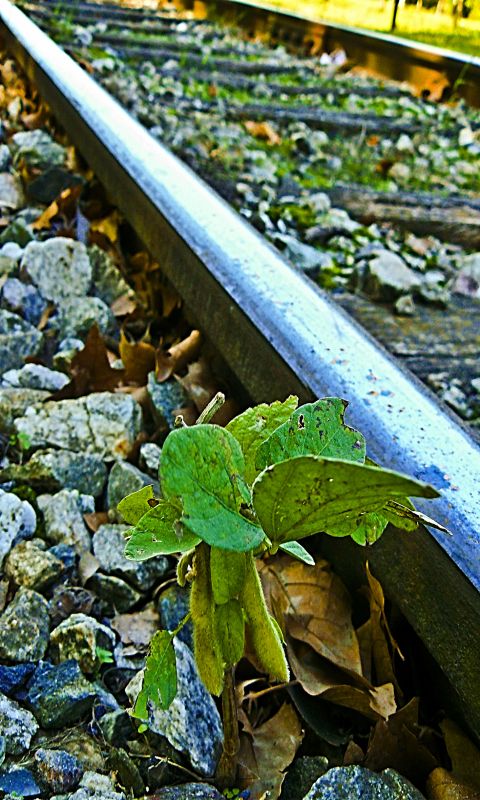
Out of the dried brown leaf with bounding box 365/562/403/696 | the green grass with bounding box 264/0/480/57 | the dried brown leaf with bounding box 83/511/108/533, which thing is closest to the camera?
the dried brown leaf with bounding box 365/562/403/696

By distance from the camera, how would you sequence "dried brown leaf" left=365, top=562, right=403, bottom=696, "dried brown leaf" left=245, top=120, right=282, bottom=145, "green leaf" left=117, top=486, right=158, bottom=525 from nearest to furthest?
"green leaf" left=117, top=486, right=158, bottom=525, "dried brown leaf" left=365, top=562, right=403, bottom=696, "dried brown leaf" left=245, top=120, right=282, bottom=145

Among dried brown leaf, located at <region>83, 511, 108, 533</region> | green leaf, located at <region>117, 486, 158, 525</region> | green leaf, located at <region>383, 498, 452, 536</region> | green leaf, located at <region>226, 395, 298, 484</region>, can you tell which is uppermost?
green leaf, located at <region>226, 395, 298, 484</region>

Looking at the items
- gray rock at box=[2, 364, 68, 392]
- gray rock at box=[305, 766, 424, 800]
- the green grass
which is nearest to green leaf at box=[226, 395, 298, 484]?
gray rock at box=[305, 766, 424, 800]

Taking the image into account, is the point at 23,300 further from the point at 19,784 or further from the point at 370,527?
the point at 370,527

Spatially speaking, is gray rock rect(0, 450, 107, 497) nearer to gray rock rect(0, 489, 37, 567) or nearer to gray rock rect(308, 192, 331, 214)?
gray rock rect(0, 489, 37, 567)

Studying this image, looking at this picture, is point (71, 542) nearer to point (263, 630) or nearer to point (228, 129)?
point (263, 630)

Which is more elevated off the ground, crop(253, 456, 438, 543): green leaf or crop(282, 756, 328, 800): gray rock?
crop(253, 456, 438, 543): green leaf

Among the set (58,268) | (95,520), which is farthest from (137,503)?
(58,268)

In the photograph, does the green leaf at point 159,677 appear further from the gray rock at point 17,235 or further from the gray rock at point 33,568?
the gray rock at point 17,235
